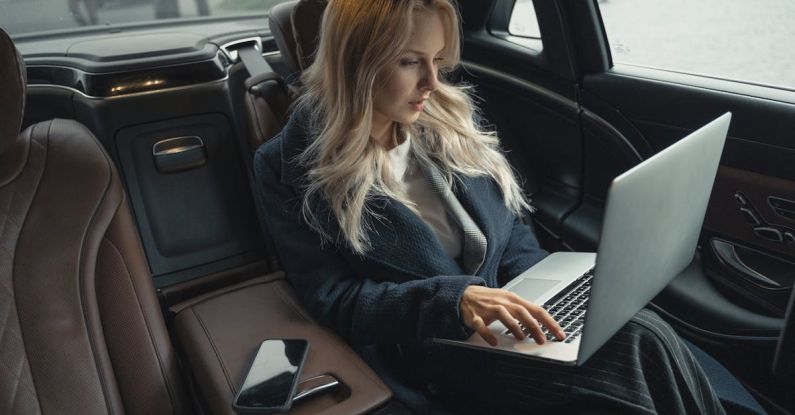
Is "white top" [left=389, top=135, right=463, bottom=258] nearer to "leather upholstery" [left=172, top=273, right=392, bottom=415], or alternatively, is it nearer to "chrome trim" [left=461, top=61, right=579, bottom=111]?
"leather upholstery" [left=172, top=273, right=392, bottom=415]

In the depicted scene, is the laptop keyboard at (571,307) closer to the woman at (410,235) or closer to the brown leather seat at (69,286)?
the woman at (410,235)

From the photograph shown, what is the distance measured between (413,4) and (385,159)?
1.09ft

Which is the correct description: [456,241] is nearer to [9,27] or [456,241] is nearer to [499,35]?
[499,35]

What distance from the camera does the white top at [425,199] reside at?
1.45 m

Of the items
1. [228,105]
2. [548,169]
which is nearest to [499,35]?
[548,169]

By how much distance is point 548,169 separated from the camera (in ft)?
6.82

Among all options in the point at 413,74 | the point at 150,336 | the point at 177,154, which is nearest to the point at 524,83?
the point at 413,74

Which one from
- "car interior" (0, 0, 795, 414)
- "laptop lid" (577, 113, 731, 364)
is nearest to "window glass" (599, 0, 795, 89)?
"car interior" (0, 0, 795, 414)

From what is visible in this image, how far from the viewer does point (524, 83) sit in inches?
79.3

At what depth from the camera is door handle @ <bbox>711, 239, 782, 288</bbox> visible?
59.6 inches

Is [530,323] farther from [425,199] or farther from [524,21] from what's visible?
[524,21]

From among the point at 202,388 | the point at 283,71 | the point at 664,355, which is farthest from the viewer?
the point at 283,71

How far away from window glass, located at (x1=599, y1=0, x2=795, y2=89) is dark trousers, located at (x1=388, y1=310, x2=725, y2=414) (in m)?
0.78

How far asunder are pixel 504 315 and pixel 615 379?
214 millimetres
